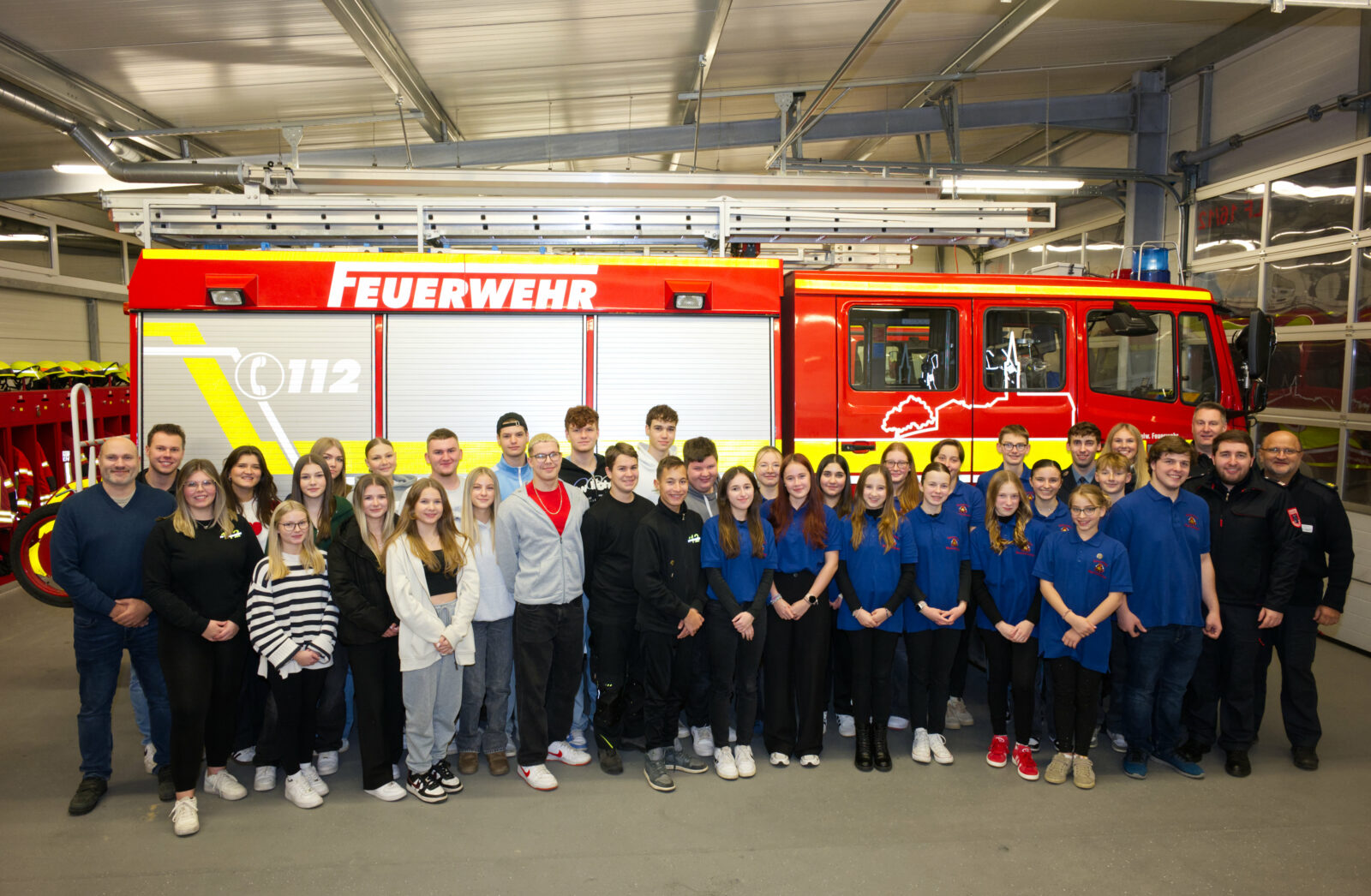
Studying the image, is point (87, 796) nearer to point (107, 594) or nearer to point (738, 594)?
point (107, 594)

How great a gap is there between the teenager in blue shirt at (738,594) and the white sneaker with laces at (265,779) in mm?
2334

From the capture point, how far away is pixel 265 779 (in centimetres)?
432

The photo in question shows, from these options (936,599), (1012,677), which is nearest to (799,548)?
(936,599)

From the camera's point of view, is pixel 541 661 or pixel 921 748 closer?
pixel 541 661

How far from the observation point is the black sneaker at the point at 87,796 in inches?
162

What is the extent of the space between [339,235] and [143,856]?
3.93 meters

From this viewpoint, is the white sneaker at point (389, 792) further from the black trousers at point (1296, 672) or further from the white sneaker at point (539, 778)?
the black trousers at point (1296, 672)

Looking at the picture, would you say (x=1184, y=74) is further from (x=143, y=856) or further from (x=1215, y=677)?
(x=143, y=856)

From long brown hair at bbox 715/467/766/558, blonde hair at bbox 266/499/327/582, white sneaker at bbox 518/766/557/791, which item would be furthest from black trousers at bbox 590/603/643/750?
blonde hair at bbox 266/499/327/582

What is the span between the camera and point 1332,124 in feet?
27.7

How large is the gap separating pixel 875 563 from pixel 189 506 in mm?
Answer: 3430

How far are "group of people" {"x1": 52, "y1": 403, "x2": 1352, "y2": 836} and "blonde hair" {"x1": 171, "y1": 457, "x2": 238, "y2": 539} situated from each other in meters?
0.04

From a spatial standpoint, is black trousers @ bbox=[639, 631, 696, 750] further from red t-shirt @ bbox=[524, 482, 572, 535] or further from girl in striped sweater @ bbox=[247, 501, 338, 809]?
girl in striped sweater @ bbox=[247, 501, 338, 809]

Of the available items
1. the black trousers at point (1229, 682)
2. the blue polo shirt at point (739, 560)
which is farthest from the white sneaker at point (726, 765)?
the black trousers at point (1229, 682)
